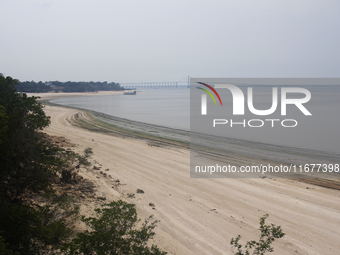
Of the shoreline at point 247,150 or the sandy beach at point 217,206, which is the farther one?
the shoreline at point 247,150

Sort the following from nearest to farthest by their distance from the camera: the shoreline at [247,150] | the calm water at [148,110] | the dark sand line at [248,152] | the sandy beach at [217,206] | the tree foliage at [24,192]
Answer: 1. the tree foliage at [24,192]
2. the sandy beach at [217,206]
3. the dark sand line at [248,152]
4. the shoreline at [247,150]
5. the calm water at [148,110]

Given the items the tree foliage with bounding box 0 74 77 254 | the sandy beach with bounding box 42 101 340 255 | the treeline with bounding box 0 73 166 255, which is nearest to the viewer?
the treeline with bounding box 0 73 166 255

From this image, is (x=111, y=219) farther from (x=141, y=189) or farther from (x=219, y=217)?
(x=141, y=189)

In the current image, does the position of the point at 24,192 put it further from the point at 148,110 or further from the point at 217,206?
the point at 148,110

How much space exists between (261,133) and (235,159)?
10710 mm

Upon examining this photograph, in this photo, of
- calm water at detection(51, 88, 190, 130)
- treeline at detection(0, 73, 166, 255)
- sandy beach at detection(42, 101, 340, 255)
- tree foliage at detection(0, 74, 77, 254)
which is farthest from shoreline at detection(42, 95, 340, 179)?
tree foliage at detection(0, 74, 77, 254)

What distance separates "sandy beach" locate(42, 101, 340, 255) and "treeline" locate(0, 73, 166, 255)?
1092 millimetres

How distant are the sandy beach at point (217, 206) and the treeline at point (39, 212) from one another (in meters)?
1.09

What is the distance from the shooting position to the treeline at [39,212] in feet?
17.3

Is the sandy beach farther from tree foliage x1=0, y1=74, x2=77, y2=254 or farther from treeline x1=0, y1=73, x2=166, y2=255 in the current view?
tree foliage x1=0, y1=74, x2=77, y2=254

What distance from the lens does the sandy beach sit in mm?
7855

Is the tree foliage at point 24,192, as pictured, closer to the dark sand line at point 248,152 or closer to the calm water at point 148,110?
the dark sand line at point 248,152

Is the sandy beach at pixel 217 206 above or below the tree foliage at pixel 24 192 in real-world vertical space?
below

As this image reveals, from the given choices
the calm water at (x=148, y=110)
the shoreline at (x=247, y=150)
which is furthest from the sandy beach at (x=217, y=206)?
the calm water at (x=148, y=110)
